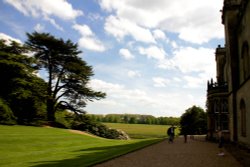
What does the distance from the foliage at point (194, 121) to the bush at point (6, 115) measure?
132 ft

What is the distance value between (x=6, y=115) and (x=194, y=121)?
4415 centimetres

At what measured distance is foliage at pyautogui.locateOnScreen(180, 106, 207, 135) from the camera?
6506 centimetres

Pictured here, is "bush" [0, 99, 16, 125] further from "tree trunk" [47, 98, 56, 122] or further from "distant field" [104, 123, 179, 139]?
"distant field" [104, 123, 179, 139]

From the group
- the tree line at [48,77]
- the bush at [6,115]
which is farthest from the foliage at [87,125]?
the bush at [6,115]

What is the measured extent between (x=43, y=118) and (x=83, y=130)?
276 inches

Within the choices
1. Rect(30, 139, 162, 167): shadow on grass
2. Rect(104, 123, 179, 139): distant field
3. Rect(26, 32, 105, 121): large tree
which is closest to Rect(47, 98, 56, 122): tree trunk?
Rect(26, 32, 105, 121): large tree

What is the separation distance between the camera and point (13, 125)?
31.9 metres

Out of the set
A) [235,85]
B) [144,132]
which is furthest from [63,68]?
[144,132]

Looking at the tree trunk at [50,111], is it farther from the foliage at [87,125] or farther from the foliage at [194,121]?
the foliage at [194,121]

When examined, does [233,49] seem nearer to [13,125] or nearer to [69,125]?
[13,125]

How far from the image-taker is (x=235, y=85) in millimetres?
24578

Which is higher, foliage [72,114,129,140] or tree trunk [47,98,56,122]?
tree trunk [47,98,56,122]

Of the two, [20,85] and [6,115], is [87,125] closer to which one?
[20,85]

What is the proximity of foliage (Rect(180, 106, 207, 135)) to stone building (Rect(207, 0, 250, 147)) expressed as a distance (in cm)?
3288
